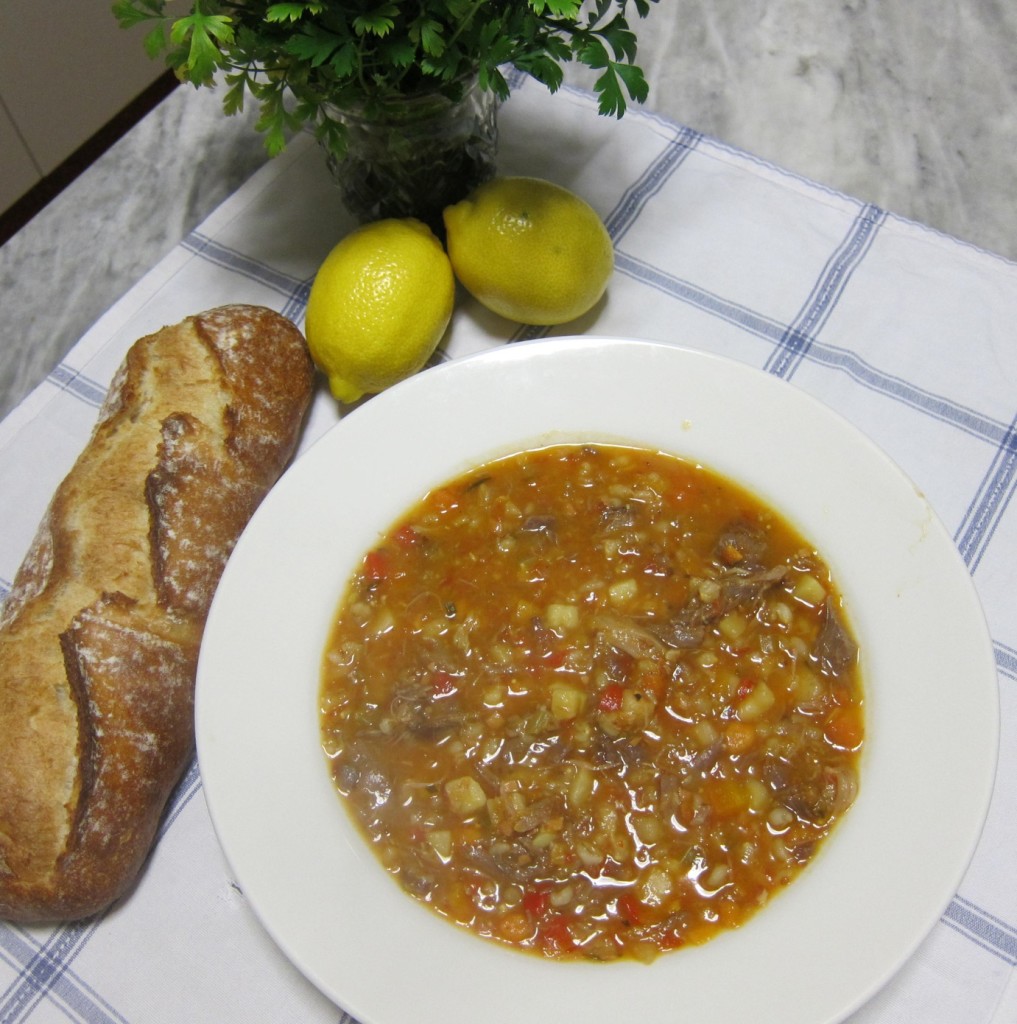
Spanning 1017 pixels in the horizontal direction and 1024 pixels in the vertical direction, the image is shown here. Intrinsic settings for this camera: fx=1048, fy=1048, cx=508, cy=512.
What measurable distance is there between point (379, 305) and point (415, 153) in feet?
1.68

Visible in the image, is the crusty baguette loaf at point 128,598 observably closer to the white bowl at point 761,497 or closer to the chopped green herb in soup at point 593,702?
the white bowl at point 761,497

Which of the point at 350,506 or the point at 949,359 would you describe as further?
the point at 949,359

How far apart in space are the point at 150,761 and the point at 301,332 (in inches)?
56.2

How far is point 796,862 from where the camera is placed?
2.30 metres

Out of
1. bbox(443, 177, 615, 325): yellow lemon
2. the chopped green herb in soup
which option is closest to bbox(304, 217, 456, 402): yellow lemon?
bbox(443, 177, 615, 325): yellow lemon

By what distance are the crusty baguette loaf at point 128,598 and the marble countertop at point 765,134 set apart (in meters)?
1.00

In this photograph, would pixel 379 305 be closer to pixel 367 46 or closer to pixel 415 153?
pixel 415 153

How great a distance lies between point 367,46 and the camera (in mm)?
2689

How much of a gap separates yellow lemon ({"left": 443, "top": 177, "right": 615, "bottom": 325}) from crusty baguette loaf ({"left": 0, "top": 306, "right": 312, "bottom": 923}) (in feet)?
1.94

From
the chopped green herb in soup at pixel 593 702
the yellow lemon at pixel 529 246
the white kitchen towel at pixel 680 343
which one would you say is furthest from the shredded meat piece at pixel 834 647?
the yellow lemon at pixel 529 246

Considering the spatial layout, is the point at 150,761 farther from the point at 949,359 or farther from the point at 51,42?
the point at 51,42

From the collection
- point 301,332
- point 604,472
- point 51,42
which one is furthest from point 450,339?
point 51,42

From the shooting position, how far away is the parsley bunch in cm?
249

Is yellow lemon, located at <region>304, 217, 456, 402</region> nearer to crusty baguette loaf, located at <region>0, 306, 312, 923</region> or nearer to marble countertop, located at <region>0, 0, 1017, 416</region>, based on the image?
crusty baguette loaf, located at <region>0, 306, 312, 923</region>
